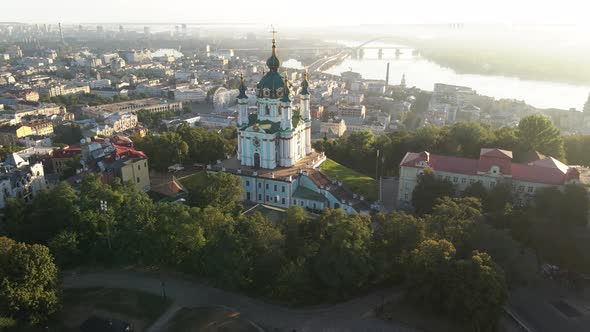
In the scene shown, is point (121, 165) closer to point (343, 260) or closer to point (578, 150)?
point (343, 260)

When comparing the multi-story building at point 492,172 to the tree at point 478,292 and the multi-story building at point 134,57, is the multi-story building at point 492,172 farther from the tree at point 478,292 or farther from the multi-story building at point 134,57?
the multi-story building at point 134,57

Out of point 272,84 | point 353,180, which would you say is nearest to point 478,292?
point 353,180

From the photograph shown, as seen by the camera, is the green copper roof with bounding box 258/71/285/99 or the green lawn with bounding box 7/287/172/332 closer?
the green lawn with bounding box 7/287/172/332

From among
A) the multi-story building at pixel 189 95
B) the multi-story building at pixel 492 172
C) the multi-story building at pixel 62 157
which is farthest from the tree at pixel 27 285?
the multi-story building at pixel 189 95

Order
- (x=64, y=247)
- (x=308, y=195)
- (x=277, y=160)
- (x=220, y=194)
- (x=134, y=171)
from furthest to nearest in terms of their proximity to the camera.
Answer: (x=277, y=160) < (x=134, y=171) < (x=308, y=195) < (x=220, y=194) < (x=64, y=247)

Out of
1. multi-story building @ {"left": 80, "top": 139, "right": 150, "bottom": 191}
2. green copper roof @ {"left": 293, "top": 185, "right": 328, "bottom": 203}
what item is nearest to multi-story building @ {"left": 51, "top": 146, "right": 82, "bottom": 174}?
multi-story building @ {"left": 80, "top": 139, "right": 150, "bottom": 191}

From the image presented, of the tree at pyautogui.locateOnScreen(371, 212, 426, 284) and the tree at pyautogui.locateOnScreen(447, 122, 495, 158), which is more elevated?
the tree at pyautogui.locateOnScreen(447, 122, 495, 158)

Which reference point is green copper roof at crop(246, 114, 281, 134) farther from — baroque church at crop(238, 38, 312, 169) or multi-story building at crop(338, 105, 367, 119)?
multi-story building at crop(338, 105, 367, 119)
